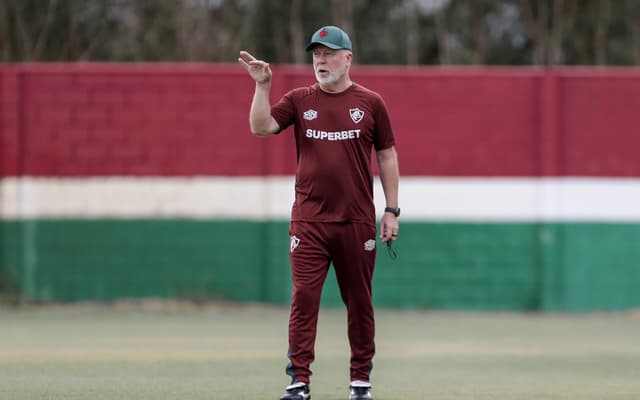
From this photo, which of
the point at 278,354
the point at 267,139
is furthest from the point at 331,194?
the point at 267,139

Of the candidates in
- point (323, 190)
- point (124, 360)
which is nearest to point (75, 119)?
point (124, 360)

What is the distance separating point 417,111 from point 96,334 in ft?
15.2

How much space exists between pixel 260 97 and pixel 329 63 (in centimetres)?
46

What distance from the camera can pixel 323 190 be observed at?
7.76 m

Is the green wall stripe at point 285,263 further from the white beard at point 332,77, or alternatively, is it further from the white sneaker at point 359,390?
the white beard at point 332,77

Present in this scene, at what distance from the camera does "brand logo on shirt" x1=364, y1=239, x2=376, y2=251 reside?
7.84 meters

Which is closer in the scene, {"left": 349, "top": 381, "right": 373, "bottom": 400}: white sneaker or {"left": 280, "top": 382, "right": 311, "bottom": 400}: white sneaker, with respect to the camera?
{"left": 280, "top": 382, "right": 311, "bottom": 400}: white sneaker

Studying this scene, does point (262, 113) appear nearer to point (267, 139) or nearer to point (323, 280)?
point (323, 280)

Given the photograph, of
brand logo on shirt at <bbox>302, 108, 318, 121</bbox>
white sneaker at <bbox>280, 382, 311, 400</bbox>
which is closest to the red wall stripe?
brand logo on shirt at <bbox>302, 108, 318, 121</bbox>

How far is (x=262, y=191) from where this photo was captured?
14.9 metres

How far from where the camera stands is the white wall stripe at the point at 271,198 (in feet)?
48.9

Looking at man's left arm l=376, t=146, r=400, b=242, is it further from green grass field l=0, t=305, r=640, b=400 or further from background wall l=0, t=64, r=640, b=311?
background wall l=0, t=64, r=640, b=311

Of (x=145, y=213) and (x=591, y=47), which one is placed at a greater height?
(x=591, y=47)

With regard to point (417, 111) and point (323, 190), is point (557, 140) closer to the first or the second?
point (417, 111)
